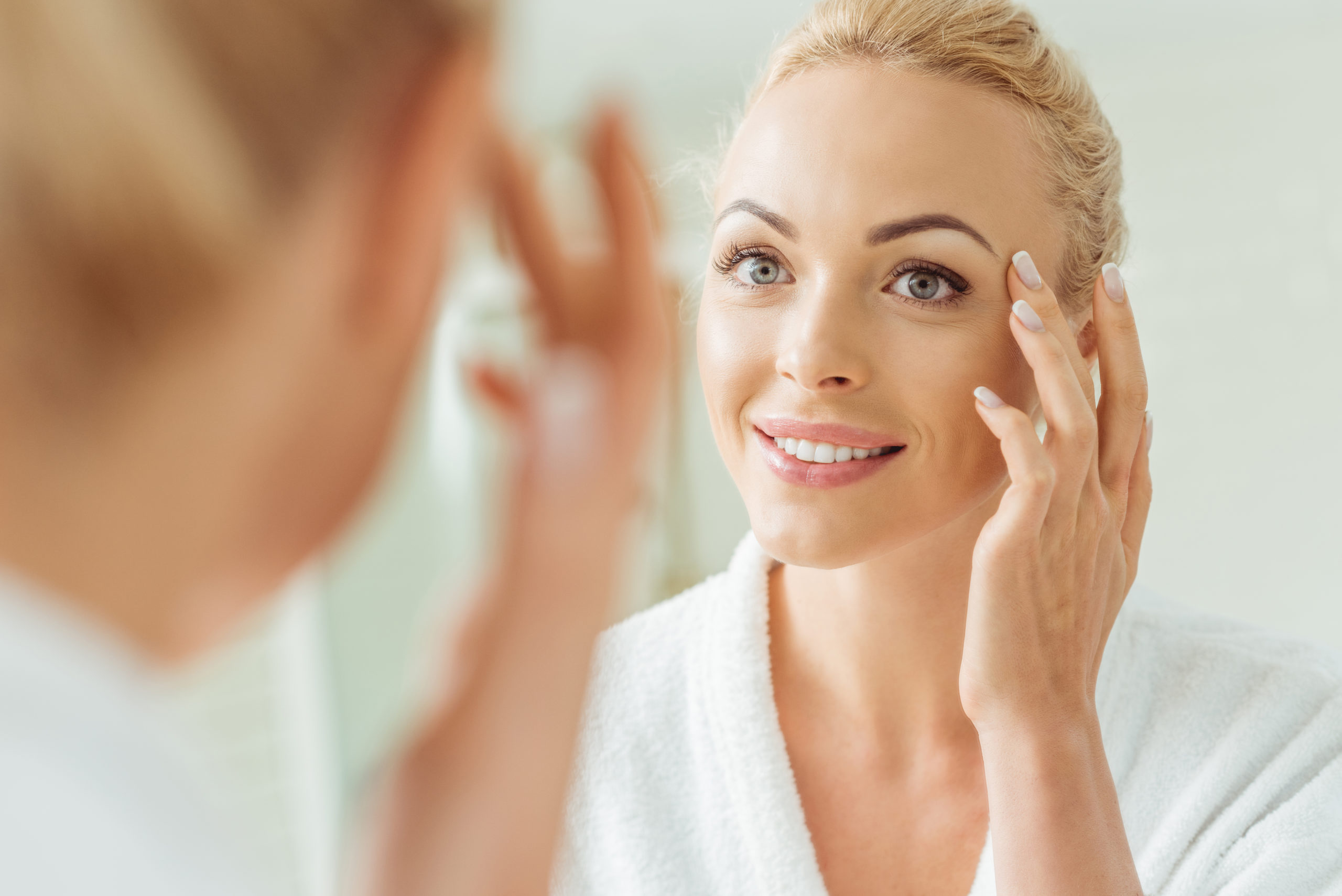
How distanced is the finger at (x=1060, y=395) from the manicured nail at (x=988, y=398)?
40 mm

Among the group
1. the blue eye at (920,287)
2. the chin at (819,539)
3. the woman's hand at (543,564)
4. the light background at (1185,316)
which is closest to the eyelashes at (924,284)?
the blue eye at (920,287)

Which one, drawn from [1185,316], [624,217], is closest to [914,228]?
[624,217]

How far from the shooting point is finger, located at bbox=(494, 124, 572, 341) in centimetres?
34

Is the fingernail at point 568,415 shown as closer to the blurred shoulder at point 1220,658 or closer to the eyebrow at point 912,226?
the eyebrow at point 912,226

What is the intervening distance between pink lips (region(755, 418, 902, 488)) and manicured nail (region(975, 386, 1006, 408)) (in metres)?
0.08

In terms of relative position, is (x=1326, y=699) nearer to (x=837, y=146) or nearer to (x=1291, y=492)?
(x=837, y=146)

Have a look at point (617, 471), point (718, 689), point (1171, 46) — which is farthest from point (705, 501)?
point (617, 471)

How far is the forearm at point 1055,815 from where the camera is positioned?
90cm

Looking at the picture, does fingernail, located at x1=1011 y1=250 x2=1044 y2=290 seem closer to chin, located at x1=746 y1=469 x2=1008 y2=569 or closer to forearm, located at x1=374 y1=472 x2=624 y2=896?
chin, located at x1=746 y1=469 x2=1008 y2=569

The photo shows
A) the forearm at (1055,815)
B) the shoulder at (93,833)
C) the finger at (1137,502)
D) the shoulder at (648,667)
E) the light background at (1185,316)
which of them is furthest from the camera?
the light background at (1185,316)

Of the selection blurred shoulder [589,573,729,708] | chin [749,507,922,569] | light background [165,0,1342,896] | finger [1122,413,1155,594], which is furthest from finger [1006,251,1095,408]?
light background [165,0,1342,896]

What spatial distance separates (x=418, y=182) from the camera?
0.31m

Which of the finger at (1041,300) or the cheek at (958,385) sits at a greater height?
the finger at (1041,300)

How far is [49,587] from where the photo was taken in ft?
0.91
